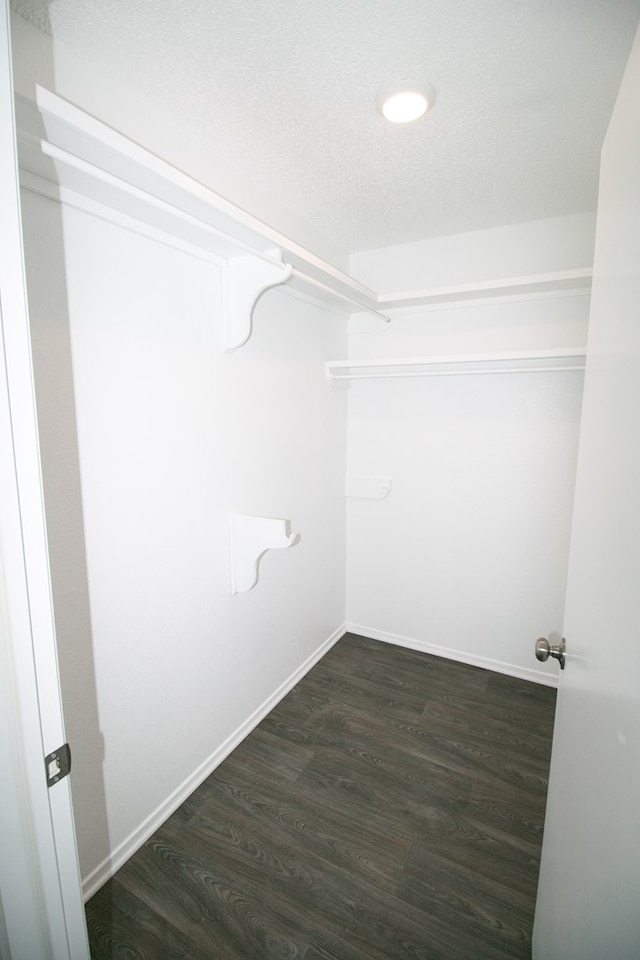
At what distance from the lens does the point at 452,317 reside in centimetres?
238

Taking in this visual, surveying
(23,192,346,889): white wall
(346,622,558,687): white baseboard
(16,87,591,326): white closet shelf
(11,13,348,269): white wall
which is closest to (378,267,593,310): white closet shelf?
(16,87,591,326): white closet shelf

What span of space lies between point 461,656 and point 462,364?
1.77 m

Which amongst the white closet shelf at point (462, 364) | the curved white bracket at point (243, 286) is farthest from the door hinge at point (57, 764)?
the white closet shelf at point (462, 364)

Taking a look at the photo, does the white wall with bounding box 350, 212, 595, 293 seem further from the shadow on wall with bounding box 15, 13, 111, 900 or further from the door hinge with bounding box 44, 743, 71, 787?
the door hinge with bounding box 44, 743, 71, 787

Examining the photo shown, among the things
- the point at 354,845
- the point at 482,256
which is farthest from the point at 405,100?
the point at 354,845

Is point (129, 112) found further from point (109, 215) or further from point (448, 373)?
point (448, 373)

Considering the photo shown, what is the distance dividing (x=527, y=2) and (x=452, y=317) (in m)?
1.47

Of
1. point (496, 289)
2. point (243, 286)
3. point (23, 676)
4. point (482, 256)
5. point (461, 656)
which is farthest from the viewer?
point (461, 656)

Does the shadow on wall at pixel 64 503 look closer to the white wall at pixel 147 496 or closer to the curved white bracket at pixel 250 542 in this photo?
the white wall at pixel 147 496

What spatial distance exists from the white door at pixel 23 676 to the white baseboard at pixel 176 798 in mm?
820

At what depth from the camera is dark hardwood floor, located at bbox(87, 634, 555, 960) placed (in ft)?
4.09

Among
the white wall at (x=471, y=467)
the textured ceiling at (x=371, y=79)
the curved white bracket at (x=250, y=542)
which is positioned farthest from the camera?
the white wall at (x=471, y=467)

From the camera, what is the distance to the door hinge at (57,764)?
66 cm

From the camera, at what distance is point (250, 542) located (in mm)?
1763
